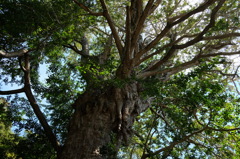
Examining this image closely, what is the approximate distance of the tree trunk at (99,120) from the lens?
3.85m

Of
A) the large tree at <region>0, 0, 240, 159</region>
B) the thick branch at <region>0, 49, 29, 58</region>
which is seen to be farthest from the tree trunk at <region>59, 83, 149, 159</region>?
the thick branch at <region>0, 49, 29, 58</region>

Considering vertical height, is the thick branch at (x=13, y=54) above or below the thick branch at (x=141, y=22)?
below

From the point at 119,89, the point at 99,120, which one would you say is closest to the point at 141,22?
the point at 119,89

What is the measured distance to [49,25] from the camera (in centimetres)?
523

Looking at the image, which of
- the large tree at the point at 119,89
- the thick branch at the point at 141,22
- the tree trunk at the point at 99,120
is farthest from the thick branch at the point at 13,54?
the thick branch at the point at 141,22

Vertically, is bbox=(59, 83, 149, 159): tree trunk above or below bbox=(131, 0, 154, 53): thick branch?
below

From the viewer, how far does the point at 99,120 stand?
435cm

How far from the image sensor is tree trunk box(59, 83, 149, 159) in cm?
385

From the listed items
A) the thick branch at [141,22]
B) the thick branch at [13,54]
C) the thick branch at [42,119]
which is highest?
the thick branch at [141,22]

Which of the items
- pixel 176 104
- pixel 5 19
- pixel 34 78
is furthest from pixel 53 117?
pixel 176 104

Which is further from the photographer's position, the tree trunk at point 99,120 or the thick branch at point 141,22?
the thick branch at point 141,22

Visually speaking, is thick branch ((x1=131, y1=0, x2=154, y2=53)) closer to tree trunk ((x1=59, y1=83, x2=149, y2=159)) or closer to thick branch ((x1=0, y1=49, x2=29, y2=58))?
tree trunk ((x1=59, y1=83, x2=149, y2=159))

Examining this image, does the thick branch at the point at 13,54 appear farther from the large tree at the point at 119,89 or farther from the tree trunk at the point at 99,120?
the tree trunk at the point at 99,120

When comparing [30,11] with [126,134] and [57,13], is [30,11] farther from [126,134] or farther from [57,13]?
[126,134]
